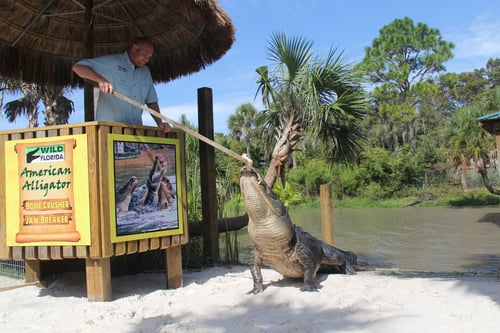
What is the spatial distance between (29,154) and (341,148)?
590 centimetres

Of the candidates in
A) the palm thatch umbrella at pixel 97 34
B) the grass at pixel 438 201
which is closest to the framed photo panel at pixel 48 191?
the palm thatch umbrella at pixel 97 34

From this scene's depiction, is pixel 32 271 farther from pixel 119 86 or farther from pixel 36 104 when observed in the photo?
pixel 36 104

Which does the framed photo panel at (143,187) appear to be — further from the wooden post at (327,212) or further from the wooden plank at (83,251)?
the wooden post at (327,212)

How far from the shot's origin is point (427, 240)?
1070 centimetres

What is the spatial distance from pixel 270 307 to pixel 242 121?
106 feet

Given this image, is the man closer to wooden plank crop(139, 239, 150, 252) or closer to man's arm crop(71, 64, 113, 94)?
man's arm crop(71, 64, 113, 94)

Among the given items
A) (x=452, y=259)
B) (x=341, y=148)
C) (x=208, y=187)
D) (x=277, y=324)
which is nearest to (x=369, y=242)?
(x=452, y=259)

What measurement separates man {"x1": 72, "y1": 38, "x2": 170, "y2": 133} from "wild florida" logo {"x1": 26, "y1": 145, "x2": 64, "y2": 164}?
0.53 m

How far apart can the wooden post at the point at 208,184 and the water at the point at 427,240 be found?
168cm

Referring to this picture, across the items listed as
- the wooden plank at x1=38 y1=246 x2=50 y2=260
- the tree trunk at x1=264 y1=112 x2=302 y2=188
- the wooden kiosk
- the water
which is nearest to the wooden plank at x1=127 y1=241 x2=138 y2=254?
the wooden kiosk

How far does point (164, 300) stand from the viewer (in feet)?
11.3

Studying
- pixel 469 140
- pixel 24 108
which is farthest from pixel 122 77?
pixel 24 108

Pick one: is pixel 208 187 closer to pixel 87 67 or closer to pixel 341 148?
pixel 87 67

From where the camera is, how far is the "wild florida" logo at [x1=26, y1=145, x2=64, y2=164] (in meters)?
3.43
